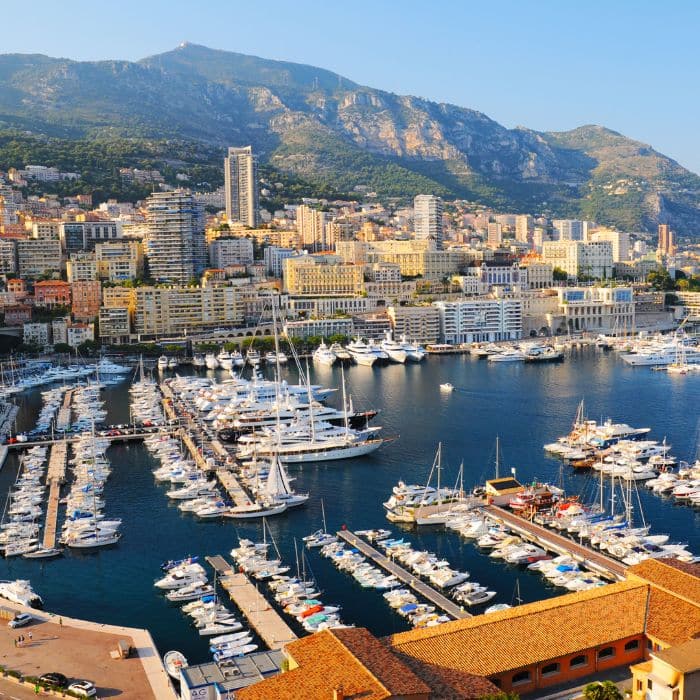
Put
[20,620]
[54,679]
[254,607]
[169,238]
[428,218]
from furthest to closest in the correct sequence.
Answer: [428,218] → [169,238] → [254,607] → [20,620] → [54,679]

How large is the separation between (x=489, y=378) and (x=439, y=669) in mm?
40358

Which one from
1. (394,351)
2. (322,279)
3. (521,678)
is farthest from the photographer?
(322,279)

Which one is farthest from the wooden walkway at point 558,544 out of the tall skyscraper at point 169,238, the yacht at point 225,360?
the tall skyscraper at point 169,238

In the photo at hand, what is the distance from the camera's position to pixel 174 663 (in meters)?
16.4

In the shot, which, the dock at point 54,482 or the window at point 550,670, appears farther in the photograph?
the dock at point 54,482

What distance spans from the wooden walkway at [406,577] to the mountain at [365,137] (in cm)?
12226

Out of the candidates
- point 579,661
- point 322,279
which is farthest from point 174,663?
point 322,279

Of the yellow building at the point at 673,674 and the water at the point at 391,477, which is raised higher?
the yellow building at the point at 673,674

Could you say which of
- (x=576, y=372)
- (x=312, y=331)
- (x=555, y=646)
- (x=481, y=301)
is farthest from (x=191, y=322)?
(x=555, y=646)

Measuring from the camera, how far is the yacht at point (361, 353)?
59.9m

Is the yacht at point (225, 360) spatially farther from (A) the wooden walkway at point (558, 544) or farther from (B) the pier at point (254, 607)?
(B) the pier at point (254, 607)

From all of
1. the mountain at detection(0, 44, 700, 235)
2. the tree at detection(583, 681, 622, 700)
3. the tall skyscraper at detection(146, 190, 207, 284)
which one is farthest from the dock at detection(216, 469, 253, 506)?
the mountain at detection(0, 44, 700, 235)

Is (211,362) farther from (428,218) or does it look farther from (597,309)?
(428,218)

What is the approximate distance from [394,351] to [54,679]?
4682 centimetres
